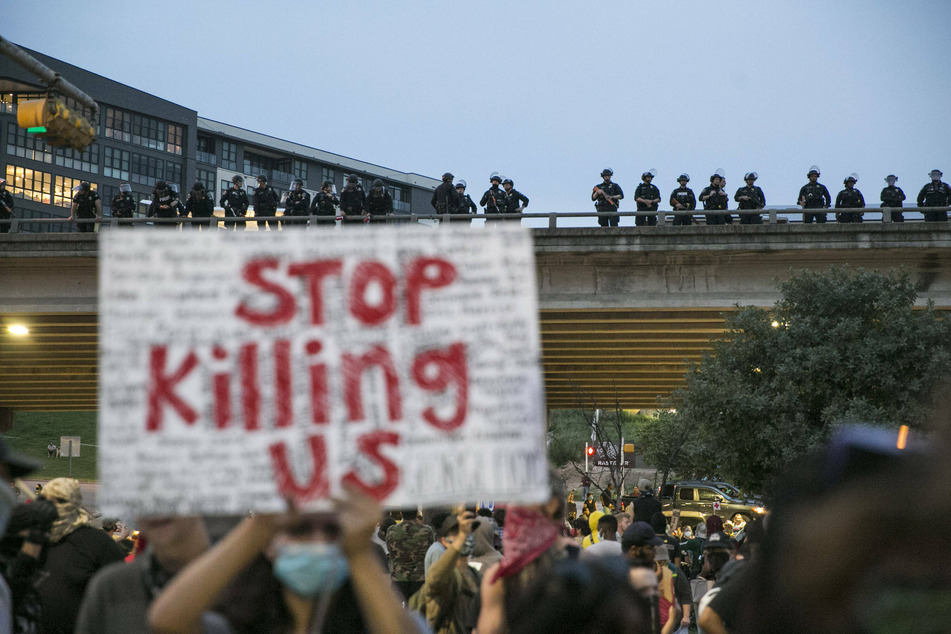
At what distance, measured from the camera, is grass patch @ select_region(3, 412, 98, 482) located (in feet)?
169

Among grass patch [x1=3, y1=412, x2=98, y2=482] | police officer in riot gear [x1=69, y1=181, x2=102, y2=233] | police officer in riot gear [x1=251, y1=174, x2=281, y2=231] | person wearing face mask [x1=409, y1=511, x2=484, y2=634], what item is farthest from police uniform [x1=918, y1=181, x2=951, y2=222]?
grass patch [x1=3, y1=412, x2=98, y2=482]

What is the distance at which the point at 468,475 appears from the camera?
96.7 inches

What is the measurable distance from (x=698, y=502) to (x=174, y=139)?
69.6 m

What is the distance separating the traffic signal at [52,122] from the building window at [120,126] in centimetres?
7675

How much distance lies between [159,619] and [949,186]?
983 inches

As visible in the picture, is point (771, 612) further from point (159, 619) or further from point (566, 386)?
point (566, 386)

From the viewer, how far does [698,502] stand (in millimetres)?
30312

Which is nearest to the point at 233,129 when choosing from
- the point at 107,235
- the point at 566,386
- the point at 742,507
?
the point at 566,386

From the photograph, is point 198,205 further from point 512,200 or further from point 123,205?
point 512,200

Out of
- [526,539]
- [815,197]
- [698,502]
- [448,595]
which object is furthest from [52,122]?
[698,502]

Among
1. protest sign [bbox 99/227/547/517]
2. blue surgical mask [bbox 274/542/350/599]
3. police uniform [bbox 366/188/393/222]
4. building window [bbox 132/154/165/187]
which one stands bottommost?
blue surgical mask [bbox 274/542/350/599]

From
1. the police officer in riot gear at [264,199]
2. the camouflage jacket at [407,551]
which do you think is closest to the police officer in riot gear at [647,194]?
the police officer in riot gear at [264,199]

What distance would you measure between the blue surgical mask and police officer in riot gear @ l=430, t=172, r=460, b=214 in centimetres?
2329

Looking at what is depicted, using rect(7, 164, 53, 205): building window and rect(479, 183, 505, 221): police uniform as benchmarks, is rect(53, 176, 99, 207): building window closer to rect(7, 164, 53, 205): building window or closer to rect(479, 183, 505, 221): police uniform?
rect(7, 164, 53, 205): building window
